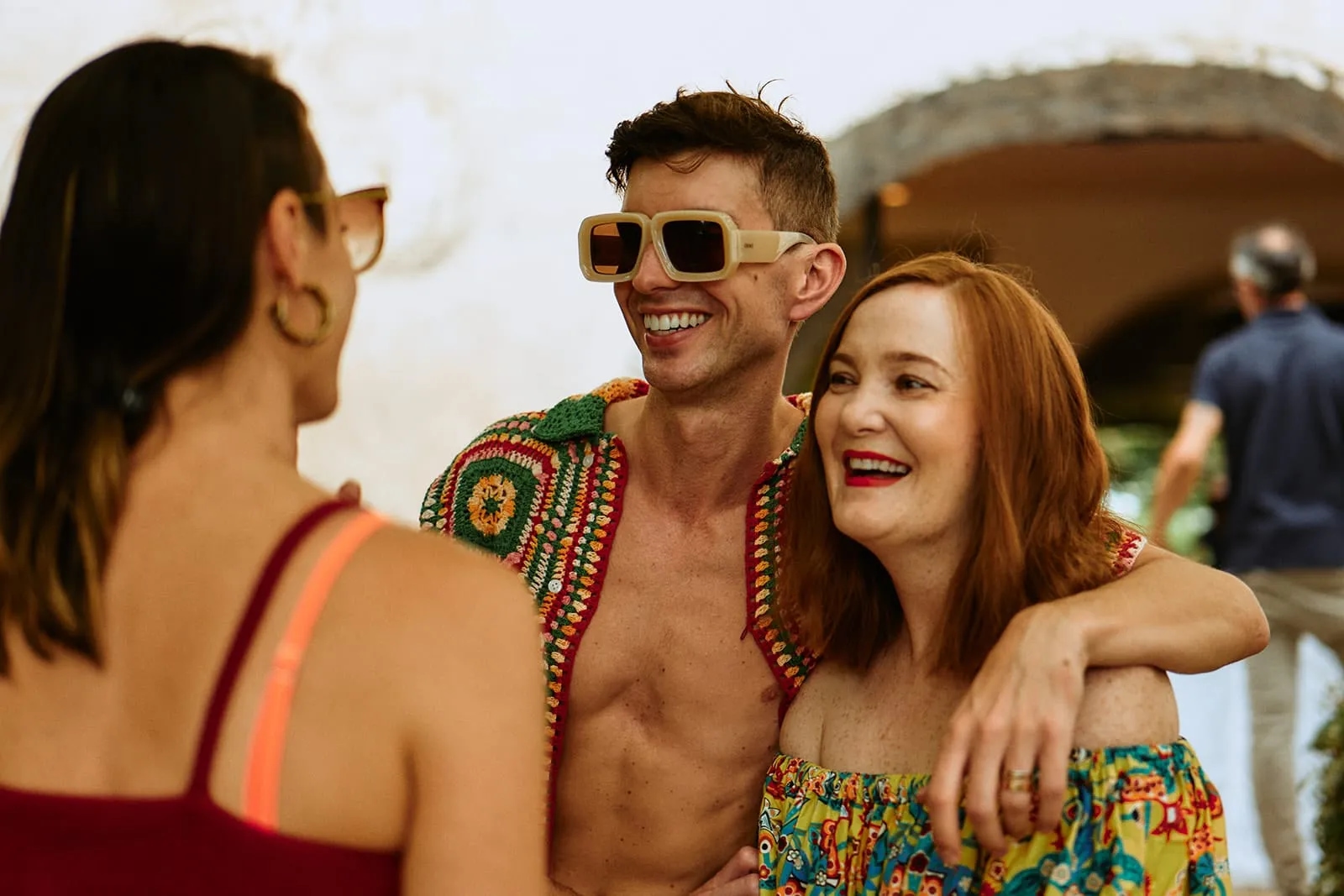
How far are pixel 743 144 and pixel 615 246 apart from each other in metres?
0.25

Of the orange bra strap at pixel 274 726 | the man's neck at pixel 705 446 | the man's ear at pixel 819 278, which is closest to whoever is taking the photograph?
the orange bra strap at pixel 274 726

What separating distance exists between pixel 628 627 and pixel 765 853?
1.63ft

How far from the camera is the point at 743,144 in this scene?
2.38 m

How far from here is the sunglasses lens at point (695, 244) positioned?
7.57ft

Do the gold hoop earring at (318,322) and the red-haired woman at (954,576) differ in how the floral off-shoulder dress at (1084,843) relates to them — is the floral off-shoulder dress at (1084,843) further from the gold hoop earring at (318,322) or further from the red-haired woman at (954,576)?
the gold hoop earring at (318,322)

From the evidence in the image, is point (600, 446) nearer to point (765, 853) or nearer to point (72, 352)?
point (765, 853)

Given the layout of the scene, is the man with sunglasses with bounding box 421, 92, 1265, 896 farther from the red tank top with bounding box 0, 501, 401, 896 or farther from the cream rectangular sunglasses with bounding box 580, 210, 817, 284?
the red tank top with bounding box 0, 501, 401, 896

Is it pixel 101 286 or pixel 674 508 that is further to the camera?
pixel 674 508

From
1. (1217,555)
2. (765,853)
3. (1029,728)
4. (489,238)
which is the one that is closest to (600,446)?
(765,853)

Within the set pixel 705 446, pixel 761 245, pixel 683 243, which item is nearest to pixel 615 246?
pixel 683 243

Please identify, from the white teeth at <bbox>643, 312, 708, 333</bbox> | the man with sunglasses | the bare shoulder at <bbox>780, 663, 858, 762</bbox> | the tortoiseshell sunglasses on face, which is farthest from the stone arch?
Answer: the tortoiseshell sunglasses on face

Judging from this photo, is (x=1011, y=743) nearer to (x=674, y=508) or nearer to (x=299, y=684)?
(x=299, y=684)

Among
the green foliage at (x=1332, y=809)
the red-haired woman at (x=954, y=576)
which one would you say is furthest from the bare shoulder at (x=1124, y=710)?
the green foliage at (x=1332, y=809)

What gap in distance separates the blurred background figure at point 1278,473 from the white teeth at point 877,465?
122 inches
